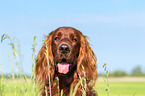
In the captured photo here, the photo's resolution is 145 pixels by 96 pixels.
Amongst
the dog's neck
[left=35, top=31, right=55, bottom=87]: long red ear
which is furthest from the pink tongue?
[left=35, top=31, right=55, bottom=87]: long red ear

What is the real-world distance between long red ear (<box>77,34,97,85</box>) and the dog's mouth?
33 cm

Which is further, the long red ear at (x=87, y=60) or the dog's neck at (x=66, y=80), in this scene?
the long red ear at (x=87, y=60)

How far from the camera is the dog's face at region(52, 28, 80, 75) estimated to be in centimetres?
362

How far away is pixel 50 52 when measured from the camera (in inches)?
166

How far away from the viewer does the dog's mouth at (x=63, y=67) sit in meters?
3.74

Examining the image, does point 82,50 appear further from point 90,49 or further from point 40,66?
point 40,66

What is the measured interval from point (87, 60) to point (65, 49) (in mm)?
931

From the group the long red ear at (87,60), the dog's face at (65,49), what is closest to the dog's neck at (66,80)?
the dog's face at (65,49)

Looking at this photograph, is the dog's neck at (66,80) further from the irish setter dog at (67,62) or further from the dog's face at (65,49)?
the dog's face at (65,49)

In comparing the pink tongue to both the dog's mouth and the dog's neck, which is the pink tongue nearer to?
the dog's mouth

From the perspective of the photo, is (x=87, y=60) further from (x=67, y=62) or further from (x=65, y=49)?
(x=65, y=49)

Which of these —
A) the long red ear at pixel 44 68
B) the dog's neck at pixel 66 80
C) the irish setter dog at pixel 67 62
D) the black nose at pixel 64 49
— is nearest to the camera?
the black nose at pixel 64 49

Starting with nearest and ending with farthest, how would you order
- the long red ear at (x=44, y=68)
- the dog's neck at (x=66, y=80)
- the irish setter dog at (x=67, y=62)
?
the irish setter dog at (x=67, y=62), the dog's neck at (x=66, y=80), the long red ear at (x=44, y=68)

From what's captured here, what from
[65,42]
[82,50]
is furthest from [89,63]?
[65,42]
